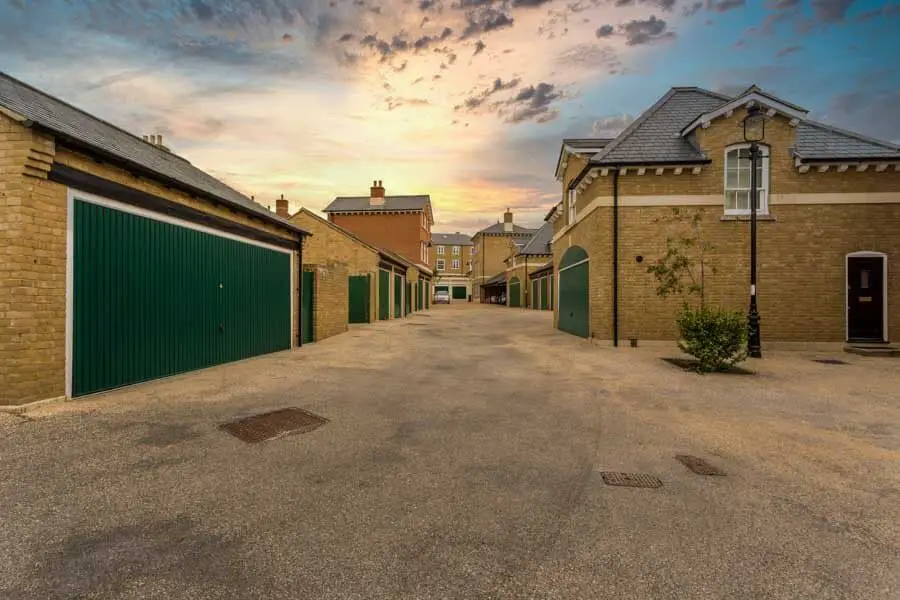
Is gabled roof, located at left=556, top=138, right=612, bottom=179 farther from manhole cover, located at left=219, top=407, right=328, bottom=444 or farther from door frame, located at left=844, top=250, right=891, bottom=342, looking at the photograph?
manhole cover, located at left=219, top=407, right=328, bottom=444

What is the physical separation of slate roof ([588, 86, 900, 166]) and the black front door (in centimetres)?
320

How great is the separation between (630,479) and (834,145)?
1526 cm

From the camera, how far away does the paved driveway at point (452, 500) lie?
238 cm

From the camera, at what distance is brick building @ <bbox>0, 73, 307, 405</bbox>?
554cm

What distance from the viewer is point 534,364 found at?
10.0 meters

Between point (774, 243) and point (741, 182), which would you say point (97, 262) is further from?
point (774, 243)

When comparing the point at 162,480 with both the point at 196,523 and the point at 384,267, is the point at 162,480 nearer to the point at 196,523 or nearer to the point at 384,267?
the point at 196,523

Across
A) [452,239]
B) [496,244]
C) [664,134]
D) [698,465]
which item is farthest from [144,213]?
[452,239]

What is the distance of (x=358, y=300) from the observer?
22.7 metres

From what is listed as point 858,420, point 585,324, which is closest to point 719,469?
point 858,420

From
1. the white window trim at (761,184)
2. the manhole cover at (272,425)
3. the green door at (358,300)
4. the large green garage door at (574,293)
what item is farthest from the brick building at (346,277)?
the white window trim at (761,184)

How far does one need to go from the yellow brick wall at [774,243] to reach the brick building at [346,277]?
1006cm

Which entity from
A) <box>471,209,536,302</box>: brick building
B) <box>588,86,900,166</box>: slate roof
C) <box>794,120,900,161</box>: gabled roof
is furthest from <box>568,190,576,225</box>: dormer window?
<box>471,209,536,302</box>: brick building

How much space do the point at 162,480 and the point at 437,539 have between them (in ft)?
8.66
